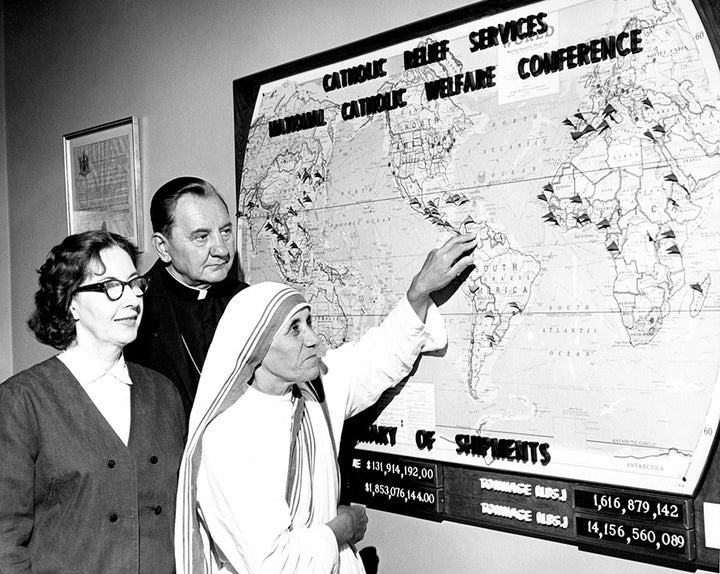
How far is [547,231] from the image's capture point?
6.97ft

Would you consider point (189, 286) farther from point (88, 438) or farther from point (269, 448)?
point (269, 448)

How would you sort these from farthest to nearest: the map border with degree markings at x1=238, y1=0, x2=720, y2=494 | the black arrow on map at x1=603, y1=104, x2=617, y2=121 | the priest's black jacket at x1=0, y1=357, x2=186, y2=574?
the priest's black jacket at x1=0, y1=357, x2=186, y2=574
the black arrow on map at x1=603, y1=104, x2=617, y2=121
the map border with degree markings at x1=238, y1=0, x2=720, y2=494

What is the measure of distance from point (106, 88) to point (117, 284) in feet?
5.14

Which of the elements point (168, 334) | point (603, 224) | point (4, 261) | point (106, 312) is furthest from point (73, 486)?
point (4, 261)

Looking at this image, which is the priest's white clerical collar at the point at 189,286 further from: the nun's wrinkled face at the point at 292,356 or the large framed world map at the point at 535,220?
the nun's wrinkled face at the point at 292,356

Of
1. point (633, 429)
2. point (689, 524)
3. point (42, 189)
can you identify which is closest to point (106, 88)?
point (42, 189)

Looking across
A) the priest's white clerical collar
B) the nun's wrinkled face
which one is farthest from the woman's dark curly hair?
the nun's wrinkled face

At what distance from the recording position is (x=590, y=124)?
6.68 feet

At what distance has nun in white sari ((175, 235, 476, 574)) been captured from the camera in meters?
1.99

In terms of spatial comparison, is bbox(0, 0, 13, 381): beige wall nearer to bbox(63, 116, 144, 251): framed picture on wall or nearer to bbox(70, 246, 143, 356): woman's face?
bbox(63, 116, 144, 251): framed picture on wall

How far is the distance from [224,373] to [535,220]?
903mm

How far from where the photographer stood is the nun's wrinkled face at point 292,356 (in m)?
2.08

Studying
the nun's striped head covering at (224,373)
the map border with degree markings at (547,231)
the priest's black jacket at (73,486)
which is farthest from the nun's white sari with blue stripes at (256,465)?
the map border with degree markings at (547,231)

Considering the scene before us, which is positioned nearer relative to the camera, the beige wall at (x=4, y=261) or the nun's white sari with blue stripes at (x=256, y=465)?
the nun's white sari with blue stripes at (x=256, y=465)
